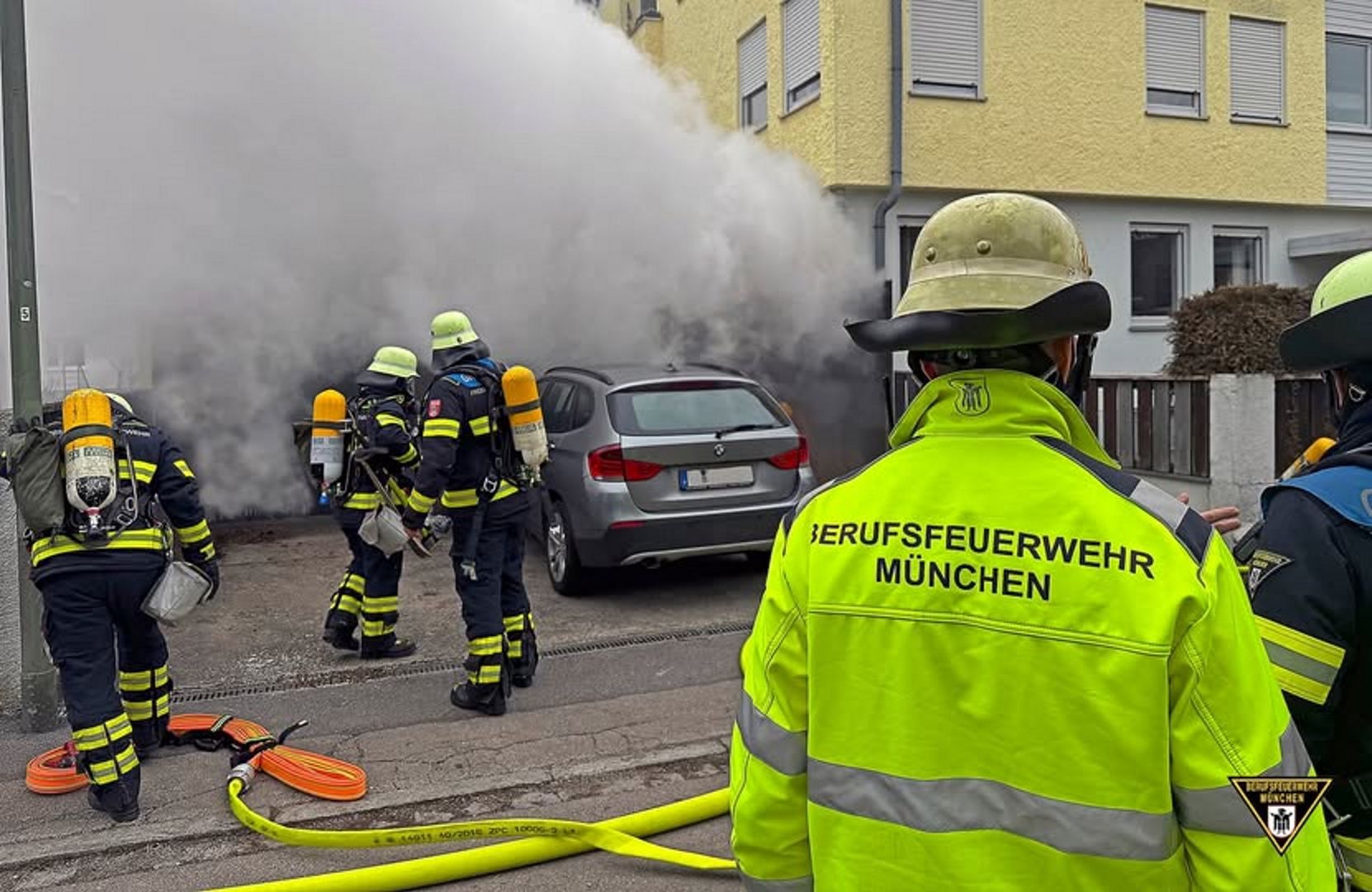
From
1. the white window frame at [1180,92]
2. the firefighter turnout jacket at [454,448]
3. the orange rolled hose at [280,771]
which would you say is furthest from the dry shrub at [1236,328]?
the orange rolled hose at [280,771]

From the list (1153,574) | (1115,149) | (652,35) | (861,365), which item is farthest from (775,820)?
(652,35)

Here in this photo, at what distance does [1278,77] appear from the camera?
13.8 m

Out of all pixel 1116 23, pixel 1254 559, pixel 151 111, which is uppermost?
pixel 1116 23

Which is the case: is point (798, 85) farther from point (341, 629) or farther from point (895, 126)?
point (341, 629)

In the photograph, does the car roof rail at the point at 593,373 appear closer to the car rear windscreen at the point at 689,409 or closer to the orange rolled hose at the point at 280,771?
the car rear windscreen at the point at 689,409

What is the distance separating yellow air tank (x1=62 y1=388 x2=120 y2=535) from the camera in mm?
4031

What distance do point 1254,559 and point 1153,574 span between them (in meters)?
0.56

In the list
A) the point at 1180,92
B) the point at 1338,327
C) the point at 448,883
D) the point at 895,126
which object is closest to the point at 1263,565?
the point at 1338,327

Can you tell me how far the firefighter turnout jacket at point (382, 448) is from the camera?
612cm

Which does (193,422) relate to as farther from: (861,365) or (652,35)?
(652,35)

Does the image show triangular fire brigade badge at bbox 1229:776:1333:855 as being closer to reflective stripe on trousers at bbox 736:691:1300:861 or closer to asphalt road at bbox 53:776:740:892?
reflective stripe on trousers at bbox 736:691:1300:861

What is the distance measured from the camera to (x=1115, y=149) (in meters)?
12.8

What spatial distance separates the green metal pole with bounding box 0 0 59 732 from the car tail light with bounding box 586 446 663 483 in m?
3.10

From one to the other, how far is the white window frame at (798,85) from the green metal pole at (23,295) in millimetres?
8580
